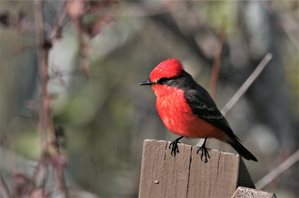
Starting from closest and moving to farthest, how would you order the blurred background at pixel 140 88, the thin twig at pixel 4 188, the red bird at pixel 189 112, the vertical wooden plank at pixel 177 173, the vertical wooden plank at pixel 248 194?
the vertical wooden plank at pixel 248 194 → the vertical wooden plank at pixel 177 173 → the thin twig at pixel 4 188 → the red bird at pixel 189 112 → the blurred background at pixel 140 88

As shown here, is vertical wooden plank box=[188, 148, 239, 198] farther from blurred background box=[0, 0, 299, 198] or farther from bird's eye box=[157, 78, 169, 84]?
blurred background box=[0, 0, 299, 198]

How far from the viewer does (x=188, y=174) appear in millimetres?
2713

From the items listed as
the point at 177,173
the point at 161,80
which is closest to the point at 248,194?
the point at 177,173

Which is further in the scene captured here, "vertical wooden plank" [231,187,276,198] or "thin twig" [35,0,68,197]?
"thin twig" [35,0,68,197]

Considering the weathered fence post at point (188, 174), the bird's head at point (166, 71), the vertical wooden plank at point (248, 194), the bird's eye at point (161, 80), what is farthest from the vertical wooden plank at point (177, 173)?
the bird's eye at point (161, 80)

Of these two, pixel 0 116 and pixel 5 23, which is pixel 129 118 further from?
pixel 5 23

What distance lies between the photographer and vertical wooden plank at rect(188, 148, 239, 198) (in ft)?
8.63

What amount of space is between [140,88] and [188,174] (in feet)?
20.9

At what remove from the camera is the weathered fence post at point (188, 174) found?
8.66 ft

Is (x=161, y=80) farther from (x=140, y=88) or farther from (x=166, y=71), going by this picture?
(x=140, y=88)

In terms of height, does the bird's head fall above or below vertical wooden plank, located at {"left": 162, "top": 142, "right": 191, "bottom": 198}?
above

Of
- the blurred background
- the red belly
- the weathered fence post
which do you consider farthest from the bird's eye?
the blurred background

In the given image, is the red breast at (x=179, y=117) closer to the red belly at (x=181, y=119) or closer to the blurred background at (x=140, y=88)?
the red belly at (x=181, y=119)

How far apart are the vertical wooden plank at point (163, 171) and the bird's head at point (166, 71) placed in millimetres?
1076
